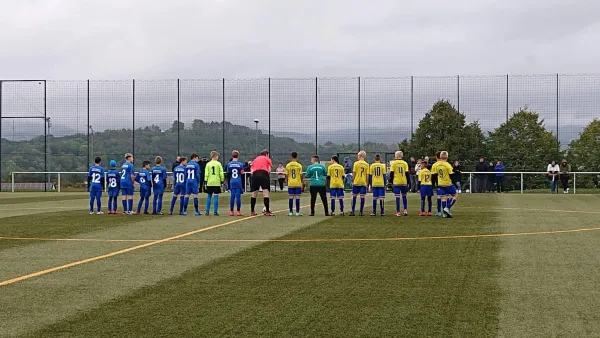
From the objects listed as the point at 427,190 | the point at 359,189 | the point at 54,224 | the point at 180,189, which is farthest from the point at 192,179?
the point at 427,190

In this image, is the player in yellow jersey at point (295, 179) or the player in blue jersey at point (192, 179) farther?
the player in blue jersey at point (192, 179)

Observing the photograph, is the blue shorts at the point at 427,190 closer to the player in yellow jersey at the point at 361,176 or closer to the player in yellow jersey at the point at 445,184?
the player in yellow jersey at the point at 445,184

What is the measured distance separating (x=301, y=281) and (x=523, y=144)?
39.6 metres

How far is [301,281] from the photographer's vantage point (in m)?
10.9

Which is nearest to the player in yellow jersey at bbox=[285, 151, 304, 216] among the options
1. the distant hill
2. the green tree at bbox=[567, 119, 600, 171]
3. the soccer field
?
the soccer field

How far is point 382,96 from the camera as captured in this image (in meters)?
51.0

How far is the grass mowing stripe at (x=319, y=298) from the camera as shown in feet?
26.1

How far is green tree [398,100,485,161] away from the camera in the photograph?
4841cm

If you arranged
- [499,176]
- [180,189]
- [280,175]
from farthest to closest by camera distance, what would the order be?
1. [280,175]
2. [499,176]
3. [180,189]

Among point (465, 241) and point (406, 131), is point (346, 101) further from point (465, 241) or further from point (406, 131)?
point (465, 241)

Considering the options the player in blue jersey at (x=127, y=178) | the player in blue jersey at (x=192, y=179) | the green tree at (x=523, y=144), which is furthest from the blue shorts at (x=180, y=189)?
the green tree at (x=523, y=144)

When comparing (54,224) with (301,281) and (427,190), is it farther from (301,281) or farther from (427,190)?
(301,281)

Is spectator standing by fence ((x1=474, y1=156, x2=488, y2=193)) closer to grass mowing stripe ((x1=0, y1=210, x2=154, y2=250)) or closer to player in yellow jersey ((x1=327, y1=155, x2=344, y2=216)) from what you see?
player in yellow jersey ((x1=327, y1=155, x2=344, y2=216))

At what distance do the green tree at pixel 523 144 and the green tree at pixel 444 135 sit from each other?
115cm
